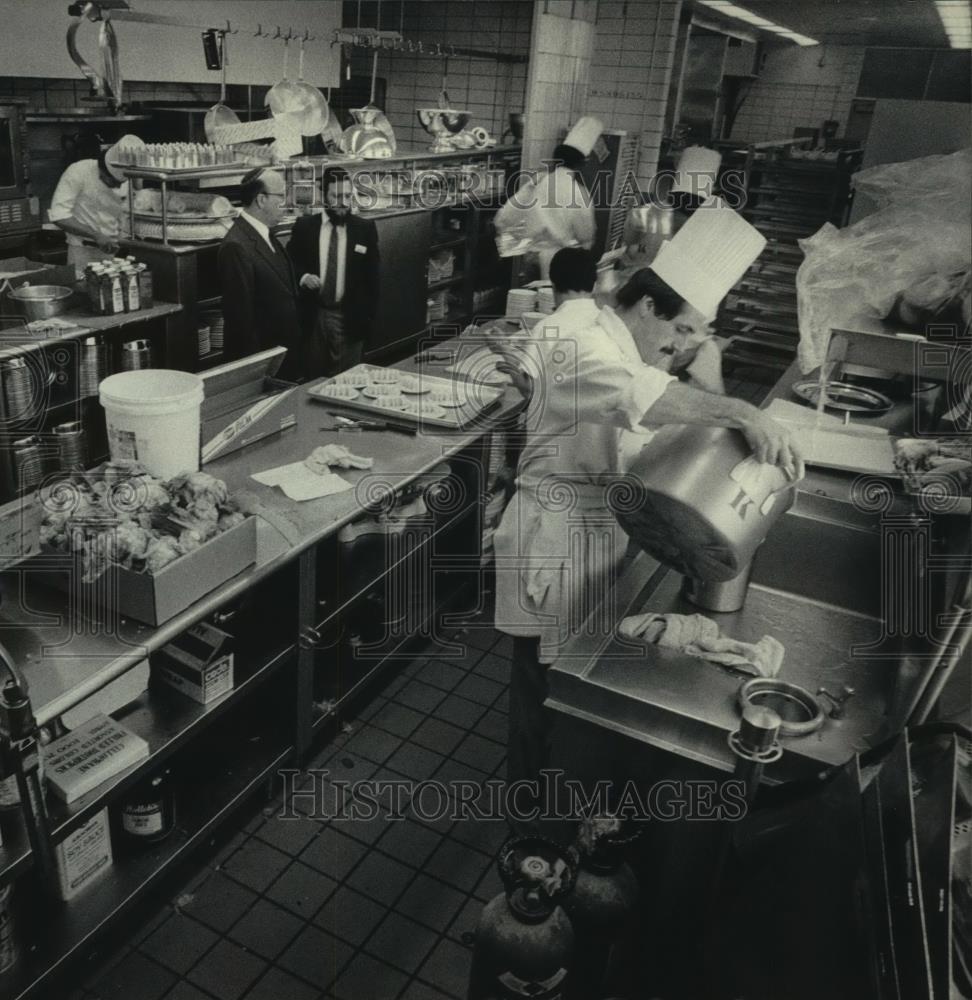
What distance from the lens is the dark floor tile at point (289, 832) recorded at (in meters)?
2.78

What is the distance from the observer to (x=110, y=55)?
4090mm

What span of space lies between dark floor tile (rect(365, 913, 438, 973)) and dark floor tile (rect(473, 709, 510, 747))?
88cm

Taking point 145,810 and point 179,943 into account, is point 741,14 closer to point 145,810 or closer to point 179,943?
point 145,810

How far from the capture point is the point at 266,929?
2.49m

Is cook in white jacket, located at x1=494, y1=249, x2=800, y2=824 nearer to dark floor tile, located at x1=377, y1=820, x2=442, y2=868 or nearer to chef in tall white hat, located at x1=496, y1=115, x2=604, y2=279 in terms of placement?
dark floor tile, located at x1=377, y1=820, x2=442, y2=868

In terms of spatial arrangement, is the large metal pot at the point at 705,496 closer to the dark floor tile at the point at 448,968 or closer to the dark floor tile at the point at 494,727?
the dark floor tile at the point at 448,968

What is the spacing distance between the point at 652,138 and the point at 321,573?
593cm

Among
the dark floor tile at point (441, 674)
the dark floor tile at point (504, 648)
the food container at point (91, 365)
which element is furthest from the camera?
the food container at point (91, 365)

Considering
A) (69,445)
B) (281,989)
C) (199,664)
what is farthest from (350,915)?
(69,445)

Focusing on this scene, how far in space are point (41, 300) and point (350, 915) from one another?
3.64m

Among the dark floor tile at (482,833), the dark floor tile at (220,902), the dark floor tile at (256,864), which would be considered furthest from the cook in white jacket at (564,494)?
the dark floor tile at (220,902)

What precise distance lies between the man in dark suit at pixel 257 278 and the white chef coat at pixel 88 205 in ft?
3.23

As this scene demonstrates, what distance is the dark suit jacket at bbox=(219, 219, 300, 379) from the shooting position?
5.02 m

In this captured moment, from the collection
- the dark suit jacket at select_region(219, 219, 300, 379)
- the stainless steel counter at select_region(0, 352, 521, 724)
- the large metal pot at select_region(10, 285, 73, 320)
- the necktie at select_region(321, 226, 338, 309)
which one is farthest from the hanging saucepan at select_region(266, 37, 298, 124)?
the stainless steel counter at select_region(0, 352, 521, 724)
